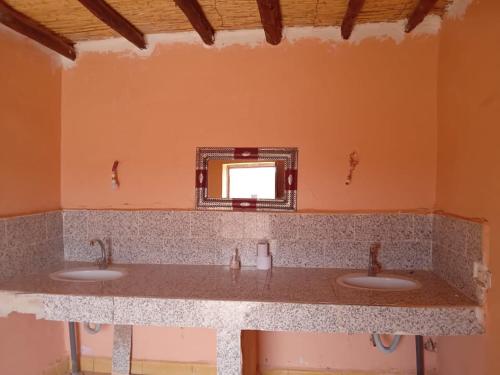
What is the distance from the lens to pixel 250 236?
228 centimetres

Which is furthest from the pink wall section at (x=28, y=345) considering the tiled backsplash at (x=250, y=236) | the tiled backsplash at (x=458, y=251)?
the tiled backsplash at (x=458, y=251)

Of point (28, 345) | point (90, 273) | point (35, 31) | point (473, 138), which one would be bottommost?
point (28, 345)

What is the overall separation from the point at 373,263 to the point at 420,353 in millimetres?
580

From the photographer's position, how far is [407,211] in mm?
2184

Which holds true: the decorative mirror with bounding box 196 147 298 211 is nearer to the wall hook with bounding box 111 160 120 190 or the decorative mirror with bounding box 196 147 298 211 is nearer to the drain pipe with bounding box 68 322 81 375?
the wall hook with bounding box 111 160 120 190

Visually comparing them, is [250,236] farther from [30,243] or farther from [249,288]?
[30,243]

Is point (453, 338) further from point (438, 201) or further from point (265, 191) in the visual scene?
point (265, 191)

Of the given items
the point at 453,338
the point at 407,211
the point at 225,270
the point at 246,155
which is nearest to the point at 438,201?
the point at 407,211

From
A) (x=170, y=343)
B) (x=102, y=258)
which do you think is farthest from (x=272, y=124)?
(x=170, y=343)

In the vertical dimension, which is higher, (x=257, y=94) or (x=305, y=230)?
(x=257, y=94)

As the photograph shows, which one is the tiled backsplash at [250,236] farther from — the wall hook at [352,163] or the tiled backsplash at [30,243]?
the wall hook at [352,163]

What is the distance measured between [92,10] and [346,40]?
145 cm

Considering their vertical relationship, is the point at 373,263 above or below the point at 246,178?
below

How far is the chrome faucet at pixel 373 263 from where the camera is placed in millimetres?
2078
